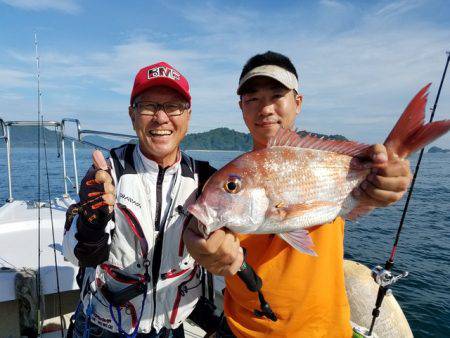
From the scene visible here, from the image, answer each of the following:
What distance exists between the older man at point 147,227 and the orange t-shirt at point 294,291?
648 millimetres

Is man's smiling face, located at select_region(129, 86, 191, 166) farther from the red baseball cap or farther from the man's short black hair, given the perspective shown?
the man's short black hair

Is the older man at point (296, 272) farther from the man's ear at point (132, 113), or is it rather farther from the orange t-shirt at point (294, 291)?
the man's ear at point (132, 113)

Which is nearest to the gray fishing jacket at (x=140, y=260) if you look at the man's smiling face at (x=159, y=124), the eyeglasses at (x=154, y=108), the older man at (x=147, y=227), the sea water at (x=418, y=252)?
the older man at (x=147, y=227)

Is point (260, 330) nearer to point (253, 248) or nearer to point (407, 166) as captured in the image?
point (253, 248)

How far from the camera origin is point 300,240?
2.04 m

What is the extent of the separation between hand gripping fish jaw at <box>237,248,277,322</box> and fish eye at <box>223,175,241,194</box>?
0.50m

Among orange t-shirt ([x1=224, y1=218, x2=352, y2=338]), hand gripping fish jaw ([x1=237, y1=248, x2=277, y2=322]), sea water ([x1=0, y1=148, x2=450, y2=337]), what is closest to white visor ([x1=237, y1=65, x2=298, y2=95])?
orange t-shirt ([x1=224, y1=218, x2=352, y2=338])

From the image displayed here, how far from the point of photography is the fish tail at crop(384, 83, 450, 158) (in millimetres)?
1933

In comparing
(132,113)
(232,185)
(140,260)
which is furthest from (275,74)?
(140,260)

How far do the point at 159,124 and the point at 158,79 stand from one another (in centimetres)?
37

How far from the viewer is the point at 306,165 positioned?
2170mm

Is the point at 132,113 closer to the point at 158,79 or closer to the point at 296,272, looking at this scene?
the point at 158,79

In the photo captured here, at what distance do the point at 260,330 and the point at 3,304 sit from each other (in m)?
4.52

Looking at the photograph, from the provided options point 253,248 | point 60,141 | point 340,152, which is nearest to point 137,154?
point 253,248
